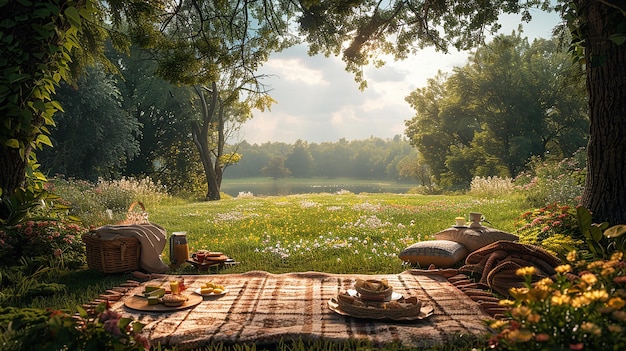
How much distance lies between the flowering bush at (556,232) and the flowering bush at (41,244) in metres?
6.68

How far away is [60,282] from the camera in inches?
251

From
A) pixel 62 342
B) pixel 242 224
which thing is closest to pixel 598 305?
pixel 62 342

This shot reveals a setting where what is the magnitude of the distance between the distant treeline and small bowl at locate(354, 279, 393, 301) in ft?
257

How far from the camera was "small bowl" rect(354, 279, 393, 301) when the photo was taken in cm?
452

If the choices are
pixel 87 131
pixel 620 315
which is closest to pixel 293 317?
pixel 620 315

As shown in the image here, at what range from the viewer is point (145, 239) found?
271 inches

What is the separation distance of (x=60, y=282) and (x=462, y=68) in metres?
36.2

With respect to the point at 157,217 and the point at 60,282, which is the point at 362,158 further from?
the point at 60,282

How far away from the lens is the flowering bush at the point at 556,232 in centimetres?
637

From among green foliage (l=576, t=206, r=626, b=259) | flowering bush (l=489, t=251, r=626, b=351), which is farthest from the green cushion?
flowering bush (l=489, t=251, r=626, b=351)

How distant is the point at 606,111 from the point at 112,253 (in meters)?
6.97

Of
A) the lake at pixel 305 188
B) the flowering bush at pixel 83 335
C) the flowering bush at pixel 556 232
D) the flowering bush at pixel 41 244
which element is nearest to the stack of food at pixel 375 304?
the flowering bush at pixel 83 335

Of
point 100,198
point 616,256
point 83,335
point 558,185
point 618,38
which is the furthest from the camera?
point 100,198

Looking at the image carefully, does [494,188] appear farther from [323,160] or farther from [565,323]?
[323,160]
